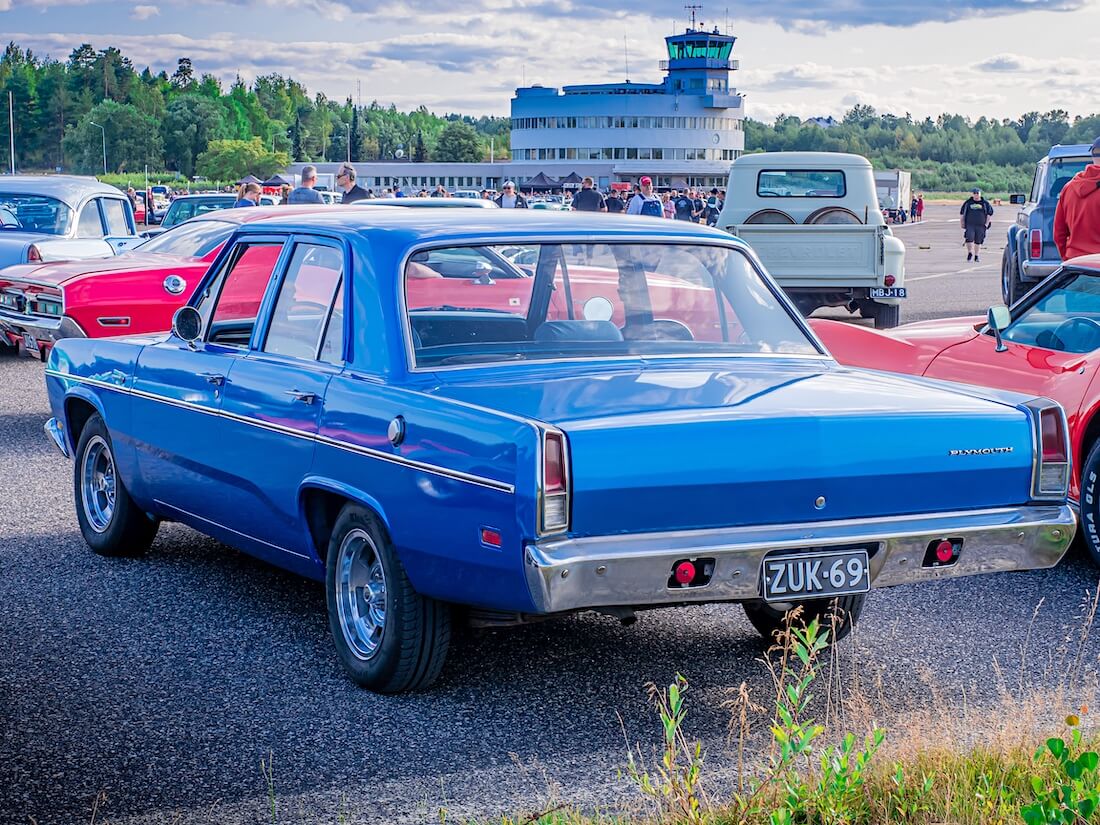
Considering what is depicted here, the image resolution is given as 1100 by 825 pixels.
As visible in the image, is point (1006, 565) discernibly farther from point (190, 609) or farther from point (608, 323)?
point (190, 609)

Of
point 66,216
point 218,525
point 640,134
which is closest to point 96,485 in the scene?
point 218,525

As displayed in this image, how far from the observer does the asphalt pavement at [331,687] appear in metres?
4.15

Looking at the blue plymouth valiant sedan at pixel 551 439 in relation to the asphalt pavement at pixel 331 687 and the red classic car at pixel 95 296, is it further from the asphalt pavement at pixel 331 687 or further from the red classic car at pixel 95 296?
the red classic car at pixel 95 296

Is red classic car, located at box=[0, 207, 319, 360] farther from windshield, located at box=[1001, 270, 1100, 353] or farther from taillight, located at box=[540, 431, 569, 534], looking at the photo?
taillight, located at box=[540, 431, 569, 534]

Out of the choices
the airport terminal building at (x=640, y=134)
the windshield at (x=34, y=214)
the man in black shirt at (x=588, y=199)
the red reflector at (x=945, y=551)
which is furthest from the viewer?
the airport terminal building at (x=640, y=134)

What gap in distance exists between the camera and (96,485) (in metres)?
7.17

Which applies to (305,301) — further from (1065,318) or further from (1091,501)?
(1065,318)

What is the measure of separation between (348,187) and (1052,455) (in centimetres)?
1537

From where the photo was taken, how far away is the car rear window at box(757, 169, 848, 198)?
19.7m

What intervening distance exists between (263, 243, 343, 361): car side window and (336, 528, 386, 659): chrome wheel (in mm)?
728

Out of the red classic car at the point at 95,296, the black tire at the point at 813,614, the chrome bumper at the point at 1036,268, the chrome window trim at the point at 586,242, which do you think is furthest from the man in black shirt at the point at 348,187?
the black tire at the point at 813,614

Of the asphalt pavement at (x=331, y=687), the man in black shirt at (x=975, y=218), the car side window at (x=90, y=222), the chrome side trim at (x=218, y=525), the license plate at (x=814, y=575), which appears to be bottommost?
the man in black shirt at (x=975, y=218)

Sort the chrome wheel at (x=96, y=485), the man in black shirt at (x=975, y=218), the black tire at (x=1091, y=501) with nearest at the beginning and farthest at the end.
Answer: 1. the black tire at (x=1091, y=501)
2. the chrome wheel at (x=96, y=485)
3. the man in black shirt at (x=975, y=218)

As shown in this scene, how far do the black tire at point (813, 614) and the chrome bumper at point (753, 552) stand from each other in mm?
784
